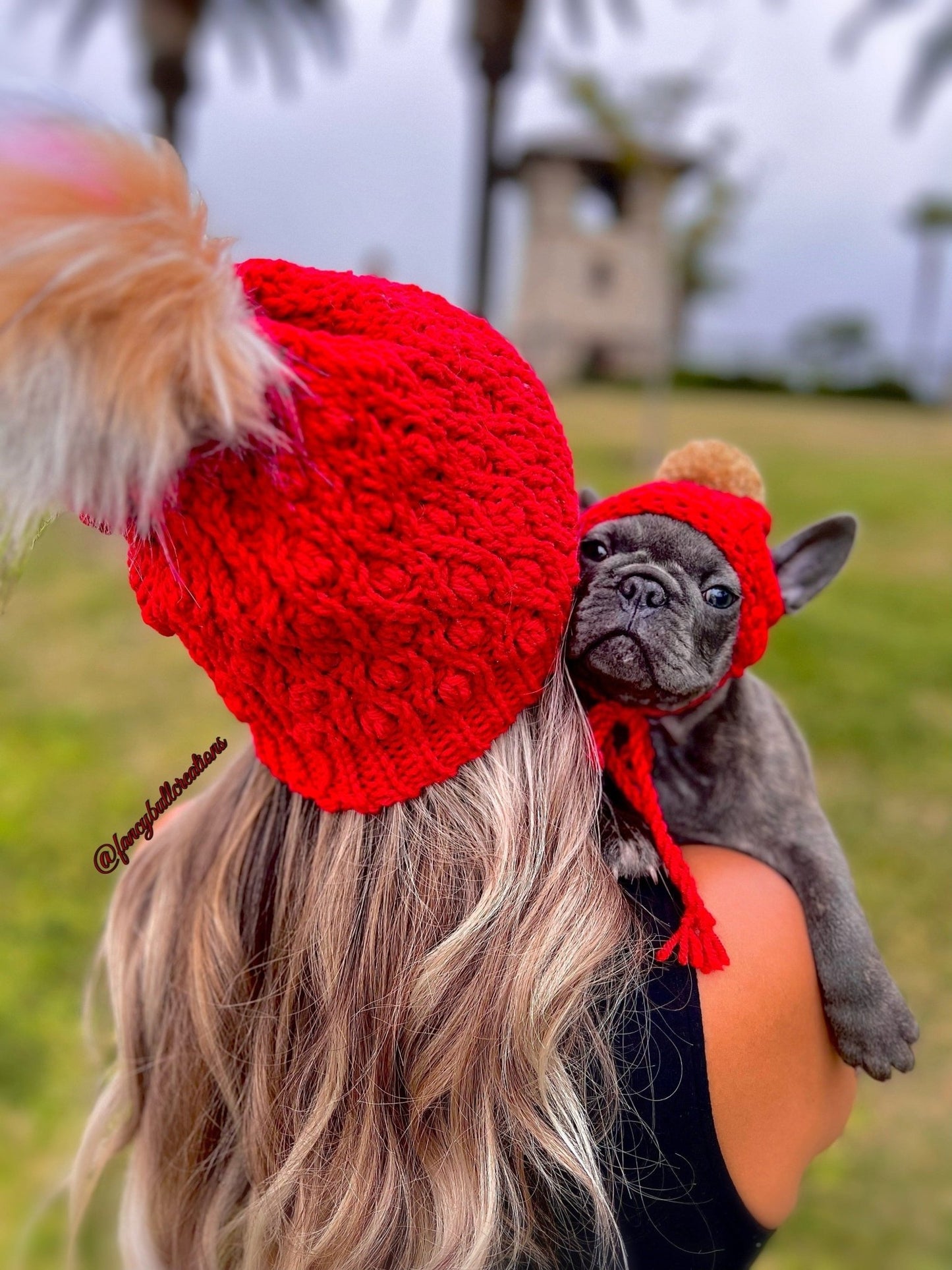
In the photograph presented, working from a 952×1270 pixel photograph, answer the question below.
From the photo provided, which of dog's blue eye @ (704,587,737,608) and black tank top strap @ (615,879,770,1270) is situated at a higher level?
dog's blue eye @ (704,587,737,608)

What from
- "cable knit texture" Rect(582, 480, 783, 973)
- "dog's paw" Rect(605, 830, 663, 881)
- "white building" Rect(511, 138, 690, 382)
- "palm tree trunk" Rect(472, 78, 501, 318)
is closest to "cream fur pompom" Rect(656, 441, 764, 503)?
"cable knit texture" Rect(582, 480, 783, 973)

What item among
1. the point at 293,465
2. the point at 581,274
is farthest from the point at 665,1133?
the point at 581,274

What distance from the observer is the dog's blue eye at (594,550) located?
1.13 meters

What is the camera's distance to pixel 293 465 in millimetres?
890

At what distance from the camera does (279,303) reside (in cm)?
94

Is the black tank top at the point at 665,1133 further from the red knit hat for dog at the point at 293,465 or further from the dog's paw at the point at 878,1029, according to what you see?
the red knit hat for dog at the point at 293,465

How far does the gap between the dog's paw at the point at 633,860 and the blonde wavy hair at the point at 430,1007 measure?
2 cm

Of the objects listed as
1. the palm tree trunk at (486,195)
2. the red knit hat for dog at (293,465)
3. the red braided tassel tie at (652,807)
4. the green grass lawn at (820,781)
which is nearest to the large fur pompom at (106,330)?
the red knit hat for dog at (293,465)

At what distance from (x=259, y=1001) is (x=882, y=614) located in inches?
238

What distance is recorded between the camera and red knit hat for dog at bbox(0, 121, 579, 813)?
79 cm

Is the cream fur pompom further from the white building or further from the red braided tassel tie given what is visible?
the white building

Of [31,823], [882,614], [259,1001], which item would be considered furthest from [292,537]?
[882,614]

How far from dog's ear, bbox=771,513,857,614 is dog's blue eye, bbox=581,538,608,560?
266 mm

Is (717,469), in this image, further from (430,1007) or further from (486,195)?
(486,195)
